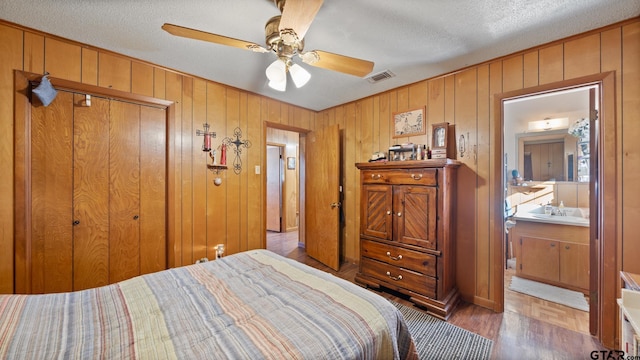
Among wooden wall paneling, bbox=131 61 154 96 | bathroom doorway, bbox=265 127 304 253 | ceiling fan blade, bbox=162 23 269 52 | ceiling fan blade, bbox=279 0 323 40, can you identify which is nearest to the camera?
ceiling fan blade, bbox=279 0 323 40

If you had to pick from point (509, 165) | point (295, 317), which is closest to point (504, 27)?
point (295, 317)

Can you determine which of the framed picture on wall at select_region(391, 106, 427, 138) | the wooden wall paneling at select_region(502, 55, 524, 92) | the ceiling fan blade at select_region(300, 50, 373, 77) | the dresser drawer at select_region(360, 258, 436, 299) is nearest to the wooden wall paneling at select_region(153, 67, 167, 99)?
the ceiling fan blade at select_region(300, 50, 373, 77)

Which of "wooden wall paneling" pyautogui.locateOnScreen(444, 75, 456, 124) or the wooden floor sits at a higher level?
"wooden wall paneling" pyautogui.locateOnScreen(444, 75, 456, 124)

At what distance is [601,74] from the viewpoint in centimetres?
180

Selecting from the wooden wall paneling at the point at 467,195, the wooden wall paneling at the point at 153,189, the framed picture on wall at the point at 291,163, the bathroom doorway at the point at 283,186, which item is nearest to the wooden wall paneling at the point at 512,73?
the wooden wall paneling at the point at 467,195

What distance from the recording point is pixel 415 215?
2361mm

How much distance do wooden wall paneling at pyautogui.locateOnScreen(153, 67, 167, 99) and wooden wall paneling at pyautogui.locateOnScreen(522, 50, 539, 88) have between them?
344 centimetres

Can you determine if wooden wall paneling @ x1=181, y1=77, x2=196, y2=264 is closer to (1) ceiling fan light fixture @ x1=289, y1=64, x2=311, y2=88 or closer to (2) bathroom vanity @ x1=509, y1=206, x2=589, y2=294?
(1) ceiling fan light fixture @ x1=289, y1=64, x2=311, y2=88

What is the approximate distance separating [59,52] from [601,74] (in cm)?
427

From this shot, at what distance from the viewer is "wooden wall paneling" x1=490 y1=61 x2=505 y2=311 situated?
88.3 inches

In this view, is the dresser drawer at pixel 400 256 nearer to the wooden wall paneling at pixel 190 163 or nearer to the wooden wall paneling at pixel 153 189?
the wooden wall paneling at pixel 190 163

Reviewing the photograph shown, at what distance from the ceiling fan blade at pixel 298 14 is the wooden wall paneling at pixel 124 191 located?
75.9 inches

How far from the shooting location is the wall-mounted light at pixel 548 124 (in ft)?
11.4

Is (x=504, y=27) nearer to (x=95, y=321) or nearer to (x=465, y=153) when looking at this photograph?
(x=465, y=153)
